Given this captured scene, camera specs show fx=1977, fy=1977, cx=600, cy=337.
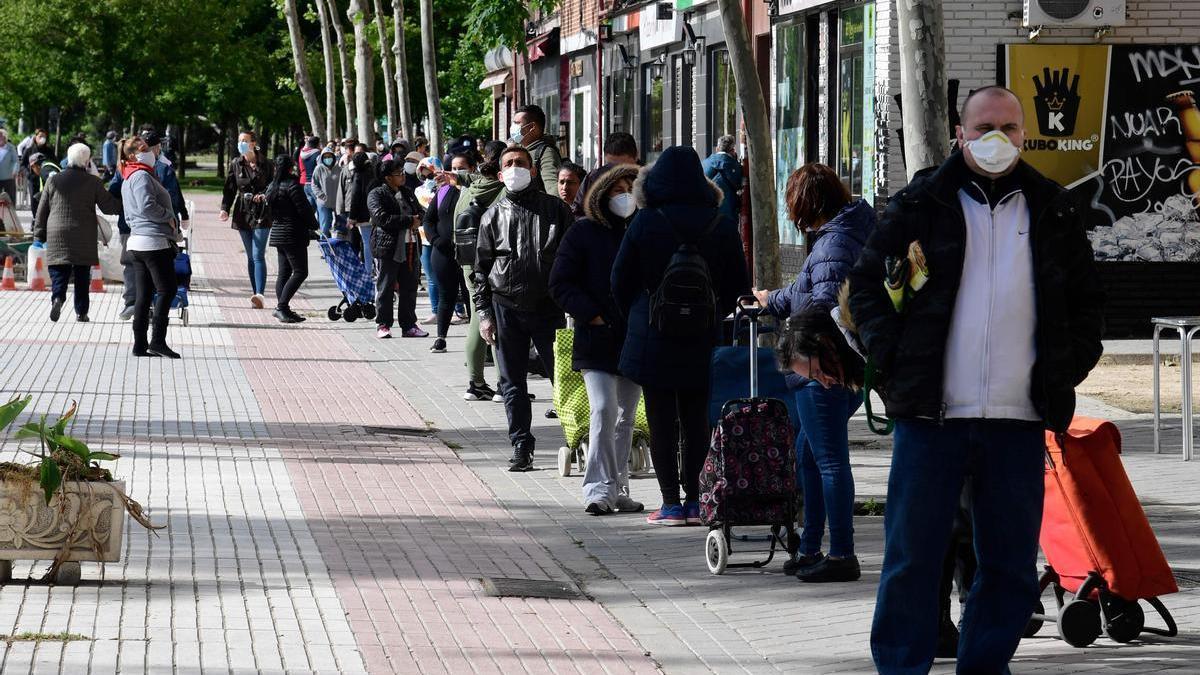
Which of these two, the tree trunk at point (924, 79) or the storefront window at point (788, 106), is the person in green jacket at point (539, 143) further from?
the storefront window at point (788, 106)

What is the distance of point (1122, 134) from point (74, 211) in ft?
33.9

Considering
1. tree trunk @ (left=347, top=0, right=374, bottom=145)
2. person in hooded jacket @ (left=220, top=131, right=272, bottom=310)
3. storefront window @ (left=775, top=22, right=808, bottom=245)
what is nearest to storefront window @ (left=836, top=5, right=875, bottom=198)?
storefront window @ (left=775, top=22, right=808, bottom=245)

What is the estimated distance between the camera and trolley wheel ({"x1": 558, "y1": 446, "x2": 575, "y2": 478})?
11.2m

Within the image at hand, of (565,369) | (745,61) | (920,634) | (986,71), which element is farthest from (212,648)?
(986,71)

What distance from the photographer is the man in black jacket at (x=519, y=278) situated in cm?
1124

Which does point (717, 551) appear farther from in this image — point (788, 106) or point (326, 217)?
point (326, 217)

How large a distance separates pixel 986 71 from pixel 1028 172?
13.2 m

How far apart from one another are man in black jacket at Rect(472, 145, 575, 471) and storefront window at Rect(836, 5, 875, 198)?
8931mm

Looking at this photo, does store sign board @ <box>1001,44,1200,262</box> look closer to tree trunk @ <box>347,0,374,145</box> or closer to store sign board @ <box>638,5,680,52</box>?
store sign board @ <box>638,5,680,52</box>

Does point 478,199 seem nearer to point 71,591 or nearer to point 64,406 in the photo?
point 64,406

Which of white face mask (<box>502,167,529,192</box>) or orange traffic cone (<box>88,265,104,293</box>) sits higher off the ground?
white face mask (<box>502,167,529,192</box>)

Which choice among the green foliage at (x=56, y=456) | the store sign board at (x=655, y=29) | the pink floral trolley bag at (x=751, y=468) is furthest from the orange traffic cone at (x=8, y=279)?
the pink floral trolley bag at (x=751, y=468)

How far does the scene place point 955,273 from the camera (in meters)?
5.51

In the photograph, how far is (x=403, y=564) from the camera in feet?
27.5
